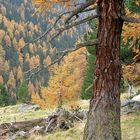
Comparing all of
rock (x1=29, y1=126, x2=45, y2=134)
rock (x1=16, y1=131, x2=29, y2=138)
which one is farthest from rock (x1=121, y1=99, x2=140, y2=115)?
rock (x1=16, y1=131, x2=29, y2=138)

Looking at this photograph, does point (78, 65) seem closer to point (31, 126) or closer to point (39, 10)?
point (31, 126)

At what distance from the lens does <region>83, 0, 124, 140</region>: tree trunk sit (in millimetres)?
12083

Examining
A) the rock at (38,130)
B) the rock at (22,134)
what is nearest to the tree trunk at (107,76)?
the rock at (38,130)

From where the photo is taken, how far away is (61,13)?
12484mm

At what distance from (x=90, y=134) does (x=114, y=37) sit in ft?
9.83

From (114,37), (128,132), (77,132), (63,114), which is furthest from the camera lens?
(63,114)

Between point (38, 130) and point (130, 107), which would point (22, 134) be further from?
point (130, 107)

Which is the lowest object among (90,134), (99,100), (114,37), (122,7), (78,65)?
(78,65)

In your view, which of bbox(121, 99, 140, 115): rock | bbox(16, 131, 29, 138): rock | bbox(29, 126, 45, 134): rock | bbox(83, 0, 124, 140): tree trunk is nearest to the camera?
bbox(83, 0, 124, 140): tree trunk

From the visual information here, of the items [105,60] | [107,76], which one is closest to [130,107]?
[107,76]

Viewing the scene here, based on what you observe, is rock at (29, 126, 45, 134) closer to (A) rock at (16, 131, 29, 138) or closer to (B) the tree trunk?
(A) rock at (16, 131, 29, 138)

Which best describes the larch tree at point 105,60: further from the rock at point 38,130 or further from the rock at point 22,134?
the rock at point 22,134

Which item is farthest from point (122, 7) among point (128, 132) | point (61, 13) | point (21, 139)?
point (21, 139)

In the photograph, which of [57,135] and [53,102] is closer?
[57,135]
